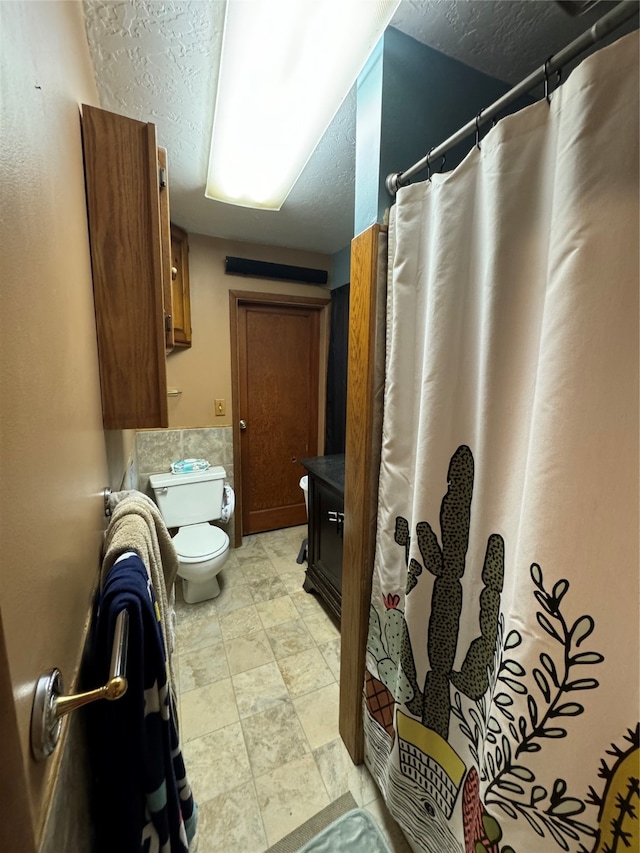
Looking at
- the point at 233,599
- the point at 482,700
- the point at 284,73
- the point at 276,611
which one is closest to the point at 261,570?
the point at 233,599

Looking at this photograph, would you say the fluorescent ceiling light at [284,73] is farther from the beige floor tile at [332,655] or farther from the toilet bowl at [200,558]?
the beige floor tile at [332,655]

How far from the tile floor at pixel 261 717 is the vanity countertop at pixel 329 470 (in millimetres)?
868

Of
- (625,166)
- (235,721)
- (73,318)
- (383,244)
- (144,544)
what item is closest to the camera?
(625,166)

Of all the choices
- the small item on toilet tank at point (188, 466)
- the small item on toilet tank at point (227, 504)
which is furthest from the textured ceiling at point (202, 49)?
the small item on toilet tank at point (227, 504)

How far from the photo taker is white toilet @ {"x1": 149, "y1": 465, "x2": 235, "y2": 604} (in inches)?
74.7

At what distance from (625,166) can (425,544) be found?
79 cm

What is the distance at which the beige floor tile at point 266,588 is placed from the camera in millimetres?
2094

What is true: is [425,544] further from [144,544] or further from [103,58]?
[103,58]

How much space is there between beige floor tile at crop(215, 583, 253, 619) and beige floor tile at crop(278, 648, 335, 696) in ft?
1.59

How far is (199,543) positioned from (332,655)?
38.6 inches

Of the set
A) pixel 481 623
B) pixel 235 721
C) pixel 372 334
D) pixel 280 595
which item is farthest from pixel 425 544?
pixel 280 595

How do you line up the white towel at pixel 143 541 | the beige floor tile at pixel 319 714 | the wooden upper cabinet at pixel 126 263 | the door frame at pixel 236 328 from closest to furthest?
the white towel at pixel 143 541 → the wooden upper cabinet at pixel 126 263 → the beige floor tile at pixel 319 714 → the door frame at pixel 236 328

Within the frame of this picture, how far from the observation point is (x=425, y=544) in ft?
2.78

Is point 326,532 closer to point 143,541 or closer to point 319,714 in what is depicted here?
point 319,714
